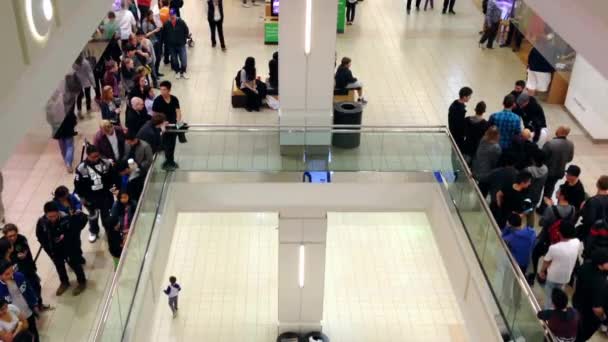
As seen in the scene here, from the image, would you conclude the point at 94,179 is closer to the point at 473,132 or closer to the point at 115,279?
the point at 115,279

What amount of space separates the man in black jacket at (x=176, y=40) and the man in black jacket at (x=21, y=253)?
760cm

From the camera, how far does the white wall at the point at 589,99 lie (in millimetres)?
13289

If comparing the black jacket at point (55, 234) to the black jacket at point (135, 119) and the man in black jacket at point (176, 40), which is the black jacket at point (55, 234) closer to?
the black jacket at point (135, 119)

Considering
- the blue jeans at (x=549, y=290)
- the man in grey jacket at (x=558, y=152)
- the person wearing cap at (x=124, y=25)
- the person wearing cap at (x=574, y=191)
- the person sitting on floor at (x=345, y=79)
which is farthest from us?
the person wearing cap at (x=124, y=25)

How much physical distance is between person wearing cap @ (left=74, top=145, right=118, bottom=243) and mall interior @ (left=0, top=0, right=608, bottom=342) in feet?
0.11

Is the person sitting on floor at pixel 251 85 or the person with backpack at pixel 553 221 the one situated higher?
the person with backpack at pixel 553 221

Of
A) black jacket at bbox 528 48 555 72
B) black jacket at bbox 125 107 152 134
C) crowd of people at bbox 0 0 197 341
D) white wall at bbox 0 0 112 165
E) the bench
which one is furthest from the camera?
black jacket at bbox 528 48 555 72

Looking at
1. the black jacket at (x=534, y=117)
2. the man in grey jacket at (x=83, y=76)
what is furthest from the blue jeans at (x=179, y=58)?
the black jacket at (x=534, y=117)

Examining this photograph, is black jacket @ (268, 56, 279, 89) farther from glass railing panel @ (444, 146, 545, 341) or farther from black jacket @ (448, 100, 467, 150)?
glass railing panel @ (444, 146, 545, 341)

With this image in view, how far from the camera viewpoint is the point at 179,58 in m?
15.5

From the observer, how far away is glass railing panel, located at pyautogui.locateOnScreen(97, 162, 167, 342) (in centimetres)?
725

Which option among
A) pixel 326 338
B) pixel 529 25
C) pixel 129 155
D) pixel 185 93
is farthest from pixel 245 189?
pixel 529 25

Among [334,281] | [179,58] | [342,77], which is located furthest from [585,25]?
[179,58]

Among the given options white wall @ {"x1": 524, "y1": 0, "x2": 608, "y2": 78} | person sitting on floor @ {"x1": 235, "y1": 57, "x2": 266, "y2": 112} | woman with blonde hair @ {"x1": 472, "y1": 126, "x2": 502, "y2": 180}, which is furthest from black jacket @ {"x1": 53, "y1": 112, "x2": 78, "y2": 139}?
white wall @ {"x1": 524, "y1": 0, "x2": 608, "y2": 78}
